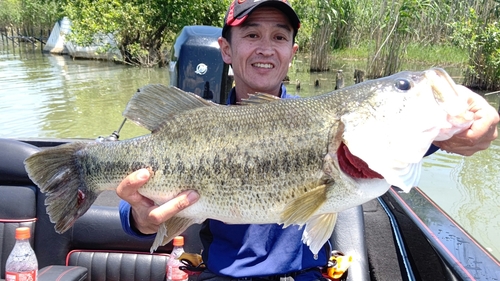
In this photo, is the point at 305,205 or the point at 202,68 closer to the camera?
the point at 305,205

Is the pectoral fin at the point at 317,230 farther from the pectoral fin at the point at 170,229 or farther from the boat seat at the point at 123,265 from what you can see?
the boat seat at the point at 123,265

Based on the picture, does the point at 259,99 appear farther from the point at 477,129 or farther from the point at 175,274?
the point at 175,274

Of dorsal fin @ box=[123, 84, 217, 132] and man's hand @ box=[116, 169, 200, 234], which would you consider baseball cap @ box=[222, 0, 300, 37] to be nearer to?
dorsal fin @ box=[123, 84, 217, 132]

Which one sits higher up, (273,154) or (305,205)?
(273,154)

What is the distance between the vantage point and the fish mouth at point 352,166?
1561 mm

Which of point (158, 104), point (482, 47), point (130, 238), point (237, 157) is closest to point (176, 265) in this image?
point (130, 238)

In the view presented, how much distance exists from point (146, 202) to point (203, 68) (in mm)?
2704

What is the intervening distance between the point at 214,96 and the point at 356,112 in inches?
118

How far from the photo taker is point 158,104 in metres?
1.98

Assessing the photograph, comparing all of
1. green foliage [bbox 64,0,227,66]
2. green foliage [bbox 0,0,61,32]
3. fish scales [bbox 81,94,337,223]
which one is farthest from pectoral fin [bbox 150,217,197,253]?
green foliage [bbox 0,0,61,32]

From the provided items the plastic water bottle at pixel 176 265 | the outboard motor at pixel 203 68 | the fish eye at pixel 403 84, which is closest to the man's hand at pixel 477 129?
the fish eye at pixel 403 84

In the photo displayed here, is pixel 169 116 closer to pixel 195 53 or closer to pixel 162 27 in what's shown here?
pixel 195 53

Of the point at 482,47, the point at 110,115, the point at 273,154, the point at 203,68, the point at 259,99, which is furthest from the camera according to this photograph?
the point at 482,47

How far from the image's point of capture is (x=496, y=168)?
755 cm
